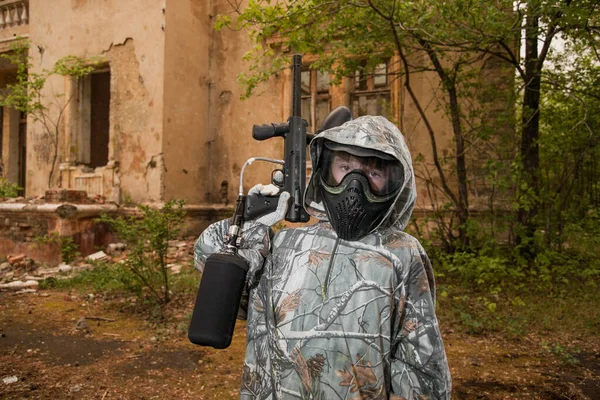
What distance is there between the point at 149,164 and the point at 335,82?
4.11m

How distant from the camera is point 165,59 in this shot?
336 inches

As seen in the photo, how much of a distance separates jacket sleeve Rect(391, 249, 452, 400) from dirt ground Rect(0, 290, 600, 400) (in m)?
2.04

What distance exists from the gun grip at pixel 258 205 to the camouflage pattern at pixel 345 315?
0.14 feet

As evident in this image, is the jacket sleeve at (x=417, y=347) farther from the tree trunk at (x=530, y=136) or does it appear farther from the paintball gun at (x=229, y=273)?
the tree trunk at (x=530, y=136)

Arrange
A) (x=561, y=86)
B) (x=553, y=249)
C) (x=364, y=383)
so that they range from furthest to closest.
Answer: (x=553, y=249) < (x=561, y=86) < (x=364, y=383)

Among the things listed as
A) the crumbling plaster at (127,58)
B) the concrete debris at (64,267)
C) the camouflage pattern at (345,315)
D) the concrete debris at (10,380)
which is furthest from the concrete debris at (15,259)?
the camouflage pattern at (345,315)

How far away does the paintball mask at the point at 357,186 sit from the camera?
159 cm

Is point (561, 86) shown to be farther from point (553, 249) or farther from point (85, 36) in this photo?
point (85, 36)

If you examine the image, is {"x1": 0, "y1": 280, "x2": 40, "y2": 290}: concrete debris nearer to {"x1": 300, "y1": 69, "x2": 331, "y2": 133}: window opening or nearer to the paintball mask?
{"x1": 300, "y1": 69, "x2": 331, "y2": 133}: window opening

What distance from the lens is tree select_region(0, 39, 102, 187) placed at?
359 inches

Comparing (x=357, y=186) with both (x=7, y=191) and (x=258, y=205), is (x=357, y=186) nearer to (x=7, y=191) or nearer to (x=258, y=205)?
(x=258, y=205)

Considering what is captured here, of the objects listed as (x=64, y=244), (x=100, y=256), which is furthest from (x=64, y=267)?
(x=100, y=256)

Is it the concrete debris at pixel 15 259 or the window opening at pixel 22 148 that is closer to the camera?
the concrete debris at pixel 15 259

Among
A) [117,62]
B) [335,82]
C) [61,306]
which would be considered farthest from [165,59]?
[61,306]
